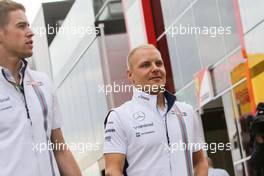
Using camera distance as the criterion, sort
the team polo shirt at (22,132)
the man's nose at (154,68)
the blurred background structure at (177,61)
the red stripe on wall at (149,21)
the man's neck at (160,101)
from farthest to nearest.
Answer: the red stripe on wall at (149,21) → the blurred background structure at (177,61) → the man's neck at (160,101) → the man's nose at (154,68) → the team polo shirt at (22,132)

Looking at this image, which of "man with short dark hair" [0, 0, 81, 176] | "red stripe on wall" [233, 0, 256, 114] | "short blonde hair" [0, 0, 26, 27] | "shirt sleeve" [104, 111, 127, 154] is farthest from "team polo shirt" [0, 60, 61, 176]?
"red stripe on wall" [233, 0, 256, 114]

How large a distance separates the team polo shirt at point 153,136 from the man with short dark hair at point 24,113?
96 centimetres

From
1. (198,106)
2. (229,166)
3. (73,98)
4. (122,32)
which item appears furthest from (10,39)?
(73,98)

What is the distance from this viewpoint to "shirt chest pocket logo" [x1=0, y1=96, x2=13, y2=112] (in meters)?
3.72

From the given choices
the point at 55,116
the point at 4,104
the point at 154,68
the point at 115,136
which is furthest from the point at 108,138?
the point at 4,104

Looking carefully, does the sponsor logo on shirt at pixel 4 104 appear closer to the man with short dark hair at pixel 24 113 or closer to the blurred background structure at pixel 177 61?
the man with short dark hair at pixel 24 113

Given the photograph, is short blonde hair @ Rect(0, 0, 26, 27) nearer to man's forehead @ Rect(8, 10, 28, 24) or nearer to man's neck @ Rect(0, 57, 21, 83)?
man's forehead @ Rect(8, 10, 28, 24)

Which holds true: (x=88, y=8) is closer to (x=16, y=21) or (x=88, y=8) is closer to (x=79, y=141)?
(x=79, y=141)

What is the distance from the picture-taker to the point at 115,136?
491 centimetres

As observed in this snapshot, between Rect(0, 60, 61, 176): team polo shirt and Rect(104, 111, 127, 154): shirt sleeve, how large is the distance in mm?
1035

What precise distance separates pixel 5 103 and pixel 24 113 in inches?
3.9

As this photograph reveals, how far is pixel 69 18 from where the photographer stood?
2945 centimetres

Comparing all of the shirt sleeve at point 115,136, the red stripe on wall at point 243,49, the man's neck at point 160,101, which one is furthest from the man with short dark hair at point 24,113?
the red stripe on wall at point 243,49

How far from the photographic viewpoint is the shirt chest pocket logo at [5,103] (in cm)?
372
